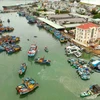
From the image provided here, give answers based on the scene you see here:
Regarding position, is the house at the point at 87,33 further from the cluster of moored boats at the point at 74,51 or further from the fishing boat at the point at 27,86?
the fishing boat at the point at 27,86

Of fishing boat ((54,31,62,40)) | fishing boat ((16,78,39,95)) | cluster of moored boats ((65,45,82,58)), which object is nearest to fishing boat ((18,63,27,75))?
fishing boat ((16,78,39,95))

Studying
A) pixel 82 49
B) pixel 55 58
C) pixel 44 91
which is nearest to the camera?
pixel 44 91

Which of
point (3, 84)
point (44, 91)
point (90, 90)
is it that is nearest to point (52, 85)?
point (44, 91)

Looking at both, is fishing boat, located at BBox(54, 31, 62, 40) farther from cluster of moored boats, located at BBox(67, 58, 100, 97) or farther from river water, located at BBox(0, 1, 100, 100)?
cluster of moored boats, located at BBox(67, 58, 100, 97)

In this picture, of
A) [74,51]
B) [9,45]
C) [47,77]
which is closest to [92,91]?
[47,77]

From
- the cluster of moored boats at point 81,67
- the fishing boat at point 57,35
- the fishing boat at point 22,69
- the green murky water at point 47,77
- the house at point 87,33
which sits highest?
the house at point 87,33

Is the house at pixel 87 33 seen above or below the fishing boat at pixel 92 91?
above

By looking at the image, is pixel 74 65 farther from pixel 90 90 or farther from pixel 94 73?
pixel 90 90

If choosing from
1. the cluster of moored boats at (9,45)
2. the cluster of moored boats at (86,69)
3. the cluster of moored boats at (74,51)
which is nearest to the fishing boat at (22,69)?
the cluster of moored boats at (9,45)
